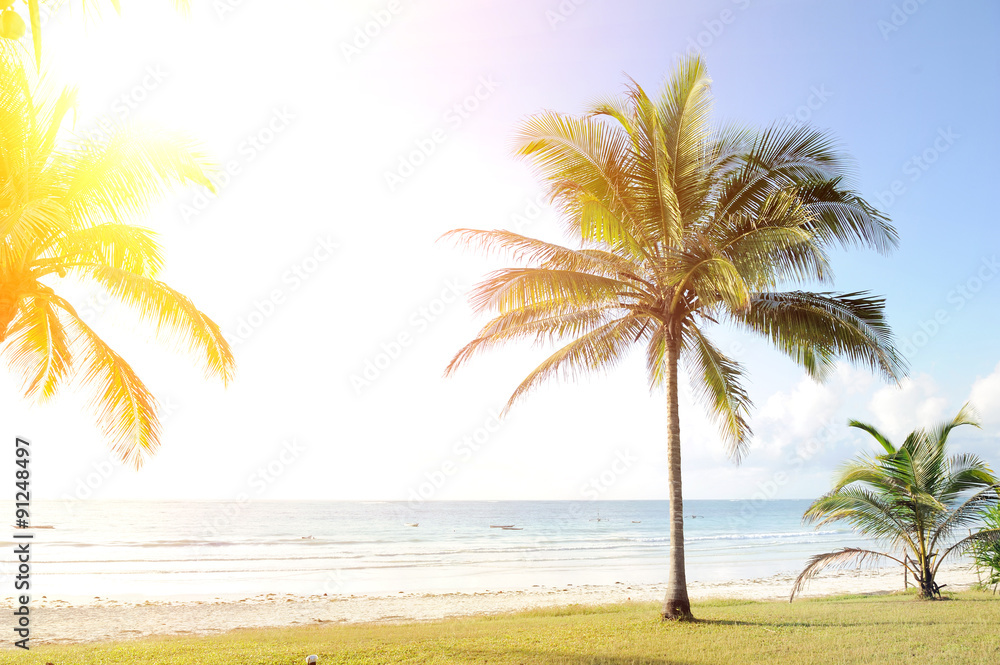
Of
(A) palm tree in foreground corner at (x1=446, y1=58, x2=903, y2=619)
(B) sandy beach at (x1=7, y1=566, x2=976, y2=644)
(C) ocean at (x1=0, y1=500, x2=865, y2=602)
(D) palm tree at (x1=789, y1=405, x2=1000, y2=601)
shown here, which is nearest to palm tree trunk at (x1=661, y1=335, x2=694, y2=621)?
(A) palm tree in foreground corner at (x1=446, y1=58, x2=903, y2=619)

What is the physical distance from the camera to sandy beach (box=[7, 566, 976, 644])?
1168 centimetres

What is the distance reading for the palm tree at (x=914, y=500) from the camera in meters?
11.2

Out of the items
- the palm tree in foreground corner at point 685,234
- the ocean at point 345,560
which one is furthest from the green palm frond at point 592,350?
the ocean at point 345,560

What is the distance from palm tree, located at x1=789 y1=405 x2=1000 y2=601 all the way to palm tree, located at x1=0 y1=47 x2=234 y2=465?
36.5 feet

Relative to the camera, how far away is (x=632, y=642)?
783 cm

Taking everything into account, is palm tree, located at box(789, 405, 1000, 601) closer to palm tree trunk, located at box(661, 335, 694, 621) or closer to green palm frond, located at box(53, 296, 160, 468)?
palm tree trunk, located at box(661, 335, 694, 621)

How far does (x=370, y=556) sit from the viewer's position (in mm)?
29609

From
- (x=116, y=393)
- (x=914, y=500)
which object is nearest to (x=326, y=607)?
(x=116, y=393)

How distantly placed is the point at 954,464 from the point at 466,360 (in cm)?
912

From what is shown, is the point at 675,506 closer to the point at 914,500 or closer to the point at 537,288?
the point at 537,288

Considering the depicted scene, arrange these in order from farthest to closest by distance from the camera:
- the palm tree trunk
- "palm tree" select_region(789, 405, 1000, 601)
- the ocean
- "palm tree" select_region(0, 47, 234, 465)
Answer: the ocean → "palm tree" select_region(789, 405, 1000, 601) → the palm tree trunk → "palm tree" select_region(0, 47, 234, 465)

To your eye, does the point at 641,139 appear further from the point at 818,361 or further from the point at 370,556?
the point at 370,556

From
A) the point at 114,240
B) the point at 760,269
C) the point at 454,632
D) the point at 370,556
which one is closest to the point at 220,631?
the point at 454,632

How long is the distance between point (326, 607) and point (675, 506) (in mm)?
9768
